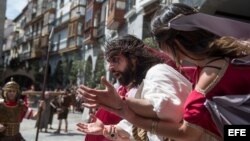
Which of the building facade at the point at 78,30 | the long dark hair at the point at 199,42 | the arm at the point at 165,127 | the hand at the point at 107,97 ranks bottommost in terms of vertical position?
the arm at the point at 165,127

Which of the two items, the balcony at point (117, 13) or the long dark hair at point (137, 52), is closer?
the long dark hair at point (137, 52)

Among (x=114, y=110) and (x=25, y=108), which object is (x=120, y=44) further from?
(x=25, y=108)

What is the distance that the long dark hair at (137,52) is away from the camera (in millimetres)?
2861

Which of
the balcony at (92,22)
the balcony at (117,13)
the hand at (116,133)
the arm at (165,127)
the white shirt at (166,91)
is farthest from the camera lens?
the balcony at (92,22)

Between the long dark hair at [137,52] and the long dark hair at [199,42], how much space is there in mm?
700

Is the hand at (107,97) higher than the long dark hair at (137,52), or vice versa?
the long dark hair at (137,52)

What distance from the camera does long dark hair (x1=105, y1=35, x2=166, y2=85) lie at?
9.39 feet

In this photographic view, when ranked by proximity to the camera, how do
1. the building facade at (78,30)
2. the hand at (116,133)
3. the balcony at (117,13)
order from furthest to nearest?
the balcony at (117,13) < the building facade at (78,30) < the hand at (116,133)

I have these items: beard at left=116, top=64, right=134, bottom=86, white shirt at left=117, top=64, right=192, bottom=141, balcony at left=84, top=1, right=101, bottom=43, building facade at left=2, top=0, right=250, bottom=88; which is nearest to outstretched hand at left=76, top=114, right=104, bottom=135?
beard at left=116, top=64, right=134, bottom=86

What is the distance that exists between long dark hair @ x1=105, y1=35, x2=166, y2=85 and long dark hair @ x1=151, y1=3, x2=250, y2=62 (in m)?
0.70

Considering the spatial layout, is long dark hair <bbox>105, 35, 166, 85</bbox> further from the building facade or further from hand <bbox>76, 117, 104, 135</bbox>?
the building facade

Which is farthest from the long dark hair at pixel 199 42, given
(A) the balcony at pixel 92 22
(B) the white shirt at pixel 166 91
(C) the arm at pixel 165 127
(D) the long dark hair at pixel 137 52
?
(A) the balcony at pixel 92 22

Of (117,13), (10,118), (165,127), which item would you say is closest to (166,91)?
(165,127)

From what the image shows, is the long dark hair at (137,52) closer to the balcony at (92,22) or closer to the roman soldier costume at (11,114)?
the roman soldier costume at (11,114)
